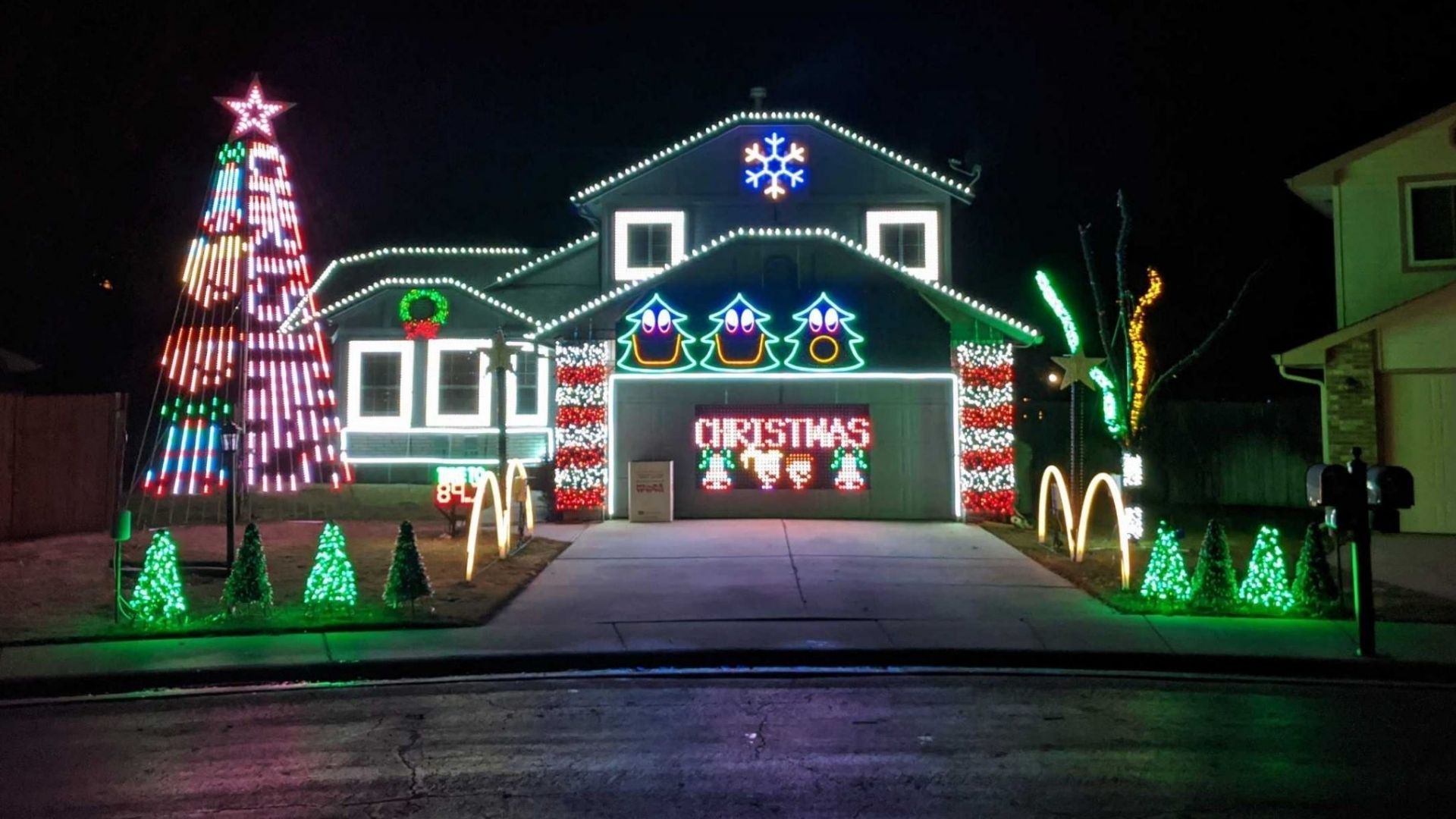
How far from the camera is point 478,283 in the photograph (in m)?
24.0

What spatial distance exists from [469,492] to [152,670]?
7.40 m

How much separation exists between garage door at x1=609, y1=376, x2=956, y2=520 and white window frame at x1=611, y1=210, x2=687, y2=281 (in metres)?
4.03

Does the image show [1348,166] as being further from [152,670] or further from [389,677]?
[152,670]

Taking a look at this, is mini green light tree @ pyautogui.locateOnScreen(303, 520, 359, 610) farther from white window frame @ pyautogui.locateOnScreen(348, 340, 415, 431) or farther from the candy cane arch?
white window frame @ pyautogui.locateOnScreen(348, 340, 415, 431)

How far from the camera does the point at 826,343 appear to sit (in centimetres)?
1792

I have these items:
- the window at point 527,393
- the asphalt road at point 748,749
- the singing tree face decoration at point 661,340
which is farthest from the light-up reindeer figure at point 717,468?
the asphalt road at point 748,749

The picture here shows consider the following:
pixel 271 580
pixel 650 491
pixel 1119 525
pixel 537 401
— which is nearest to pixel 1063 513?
pixel 1119 525

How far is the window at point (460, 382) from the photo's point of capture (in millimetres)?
22359

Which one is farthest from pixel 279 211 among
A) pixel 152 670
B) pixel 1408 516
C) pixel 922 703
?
pixel 1408 516

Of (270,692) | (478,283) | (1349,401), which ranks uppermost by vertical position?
(478,283)

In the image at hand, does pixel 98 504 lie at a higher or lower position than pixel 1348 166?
lower

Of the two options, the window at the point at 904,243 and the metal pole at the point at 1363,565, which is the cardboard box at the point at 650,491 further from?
the metal pole at the point at 1363,565

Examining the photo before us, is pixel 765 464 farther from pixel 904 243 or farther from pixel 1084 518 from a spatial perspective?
pixel 904 243

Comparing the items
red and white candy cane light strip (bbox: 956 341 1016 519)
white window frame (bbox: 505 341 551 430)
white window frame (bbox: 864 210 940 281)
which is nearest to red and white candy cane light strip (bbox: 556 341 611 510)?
white window frame (bbox: 505 341 551 430)
